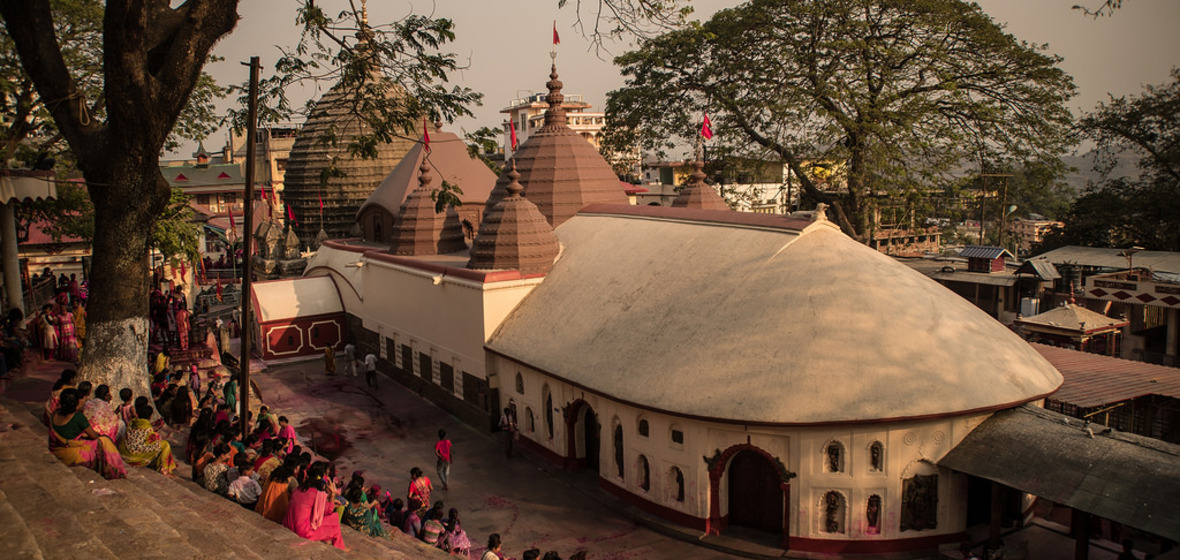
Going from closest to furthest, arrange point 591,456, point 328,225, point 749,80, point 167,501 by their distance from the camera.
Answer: point 167,501
point 591,456
point 749,80
point 328,225

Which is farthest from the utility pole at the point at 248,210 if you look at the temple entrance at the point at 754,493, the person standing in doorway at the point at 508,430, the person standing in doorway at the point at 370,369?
the person standing in doorway at the point at 370,369

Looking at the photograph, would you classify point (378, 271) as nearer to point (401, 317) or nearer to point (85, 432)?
point (401, 317)

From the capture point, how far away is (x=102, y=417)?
11.7 metres

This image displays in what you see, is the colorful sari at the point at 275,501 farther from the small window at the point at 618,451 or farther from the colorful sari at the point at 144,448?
the small window at the point at 618,451

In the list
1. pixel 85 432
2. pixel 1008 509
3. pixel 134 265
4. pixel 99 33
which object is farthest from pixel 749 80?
pixel 85 432

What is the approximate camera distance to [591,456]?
64.4ft

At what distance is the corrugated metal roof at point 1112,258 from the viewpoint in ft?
97.1

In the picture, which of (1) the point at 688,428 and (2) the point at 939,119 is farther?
(2) the point at 939,119

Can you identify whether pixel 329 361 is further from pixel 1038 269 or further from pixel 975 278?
pixel 1038 269

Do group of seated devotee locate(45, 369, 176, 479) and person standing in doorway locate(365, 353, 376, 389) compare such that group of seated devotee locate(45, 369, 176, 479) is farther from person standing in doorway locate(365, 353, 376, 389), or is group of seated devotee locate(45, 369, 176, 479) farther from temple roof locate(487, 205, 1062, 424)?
person standing in doorway locate(365, 353, 376, 389)

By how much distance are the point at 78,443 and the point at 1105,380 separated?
19.1 metres

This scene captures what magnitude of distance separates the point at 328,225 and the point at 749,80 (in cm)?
2424

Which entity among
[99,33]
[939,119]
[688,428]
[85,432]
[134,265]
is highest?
[99,33]

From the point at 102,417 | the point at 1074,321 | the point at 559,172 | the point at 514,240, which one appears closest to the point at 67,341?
the point at 102,417
